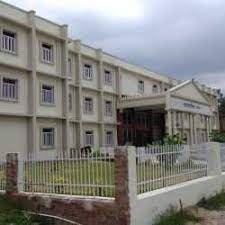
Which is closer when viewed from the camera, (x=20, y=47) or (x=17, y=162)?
(x=17, y=162)

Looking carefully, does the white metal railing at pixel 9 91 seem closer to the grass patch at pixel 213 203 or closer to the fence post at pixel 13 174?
the fence post at pixel 13 174

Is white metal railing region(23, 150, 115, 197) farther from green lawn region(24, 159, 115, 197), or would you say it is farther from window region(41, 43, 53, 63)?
window region(41, 43, 53, 63)

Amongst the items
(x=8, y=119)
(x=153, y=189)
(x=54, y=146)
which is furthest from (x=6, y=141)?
(x=153, y=189)

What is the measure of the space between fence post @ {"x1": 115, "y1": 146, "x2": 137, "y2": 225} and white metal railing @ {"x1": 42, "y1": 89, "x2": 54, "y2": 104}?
18.0 m

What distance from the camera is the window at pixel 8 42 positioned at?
76.6ft

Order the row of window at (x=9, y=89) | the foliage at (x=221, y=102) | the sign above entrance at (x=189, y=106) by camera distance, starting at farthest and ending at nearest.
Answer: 1. the foliage at (x=221, y=102)
2. the sign above entrance at (x=189, y=106)
3. the row of window at (x=9, y=89)

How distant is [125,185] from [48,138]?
60.7 ft

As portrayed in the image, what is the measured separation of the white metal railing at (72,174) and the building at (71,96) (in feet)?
35.9

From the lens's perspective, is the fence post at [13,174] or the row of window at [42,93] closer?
the fence post at [13,174]

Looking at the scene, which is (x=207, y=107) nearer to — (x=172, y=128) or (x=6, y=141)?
(x=172, y=128)

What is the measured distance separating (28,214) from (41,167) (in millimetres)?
1025

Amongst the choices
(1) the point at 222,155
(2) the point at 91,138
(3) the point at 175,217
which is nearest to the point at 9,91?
(2) the point at 91,138

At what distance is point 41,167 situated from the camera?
970cm

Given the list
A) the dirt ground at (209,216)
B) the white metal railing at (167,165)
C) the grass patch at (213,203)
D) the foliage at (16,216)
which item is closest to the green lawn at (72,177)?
the foliage at (16,216)
